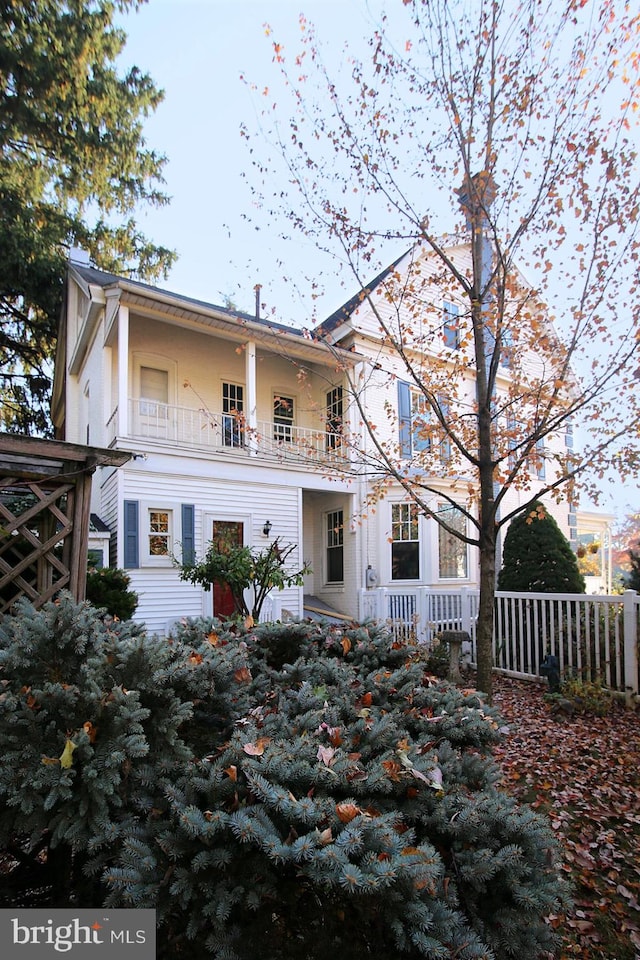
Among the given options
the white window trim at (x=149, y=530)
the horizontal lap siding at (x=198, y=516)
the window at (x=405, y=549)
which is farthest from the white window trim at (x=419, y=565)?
the white window trim at (x=149, y=530)

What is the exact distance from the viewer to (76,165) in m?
16.8

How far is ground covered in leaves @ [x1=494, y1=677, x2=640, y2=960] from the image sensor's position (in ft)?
→ 8.30

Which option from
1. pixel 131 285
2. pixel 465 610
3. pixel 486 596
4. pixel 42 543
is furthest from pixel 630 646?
pixel 131 285

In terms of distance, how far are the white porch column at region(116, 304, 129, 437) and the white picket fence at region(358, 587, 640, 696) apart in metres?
5.54

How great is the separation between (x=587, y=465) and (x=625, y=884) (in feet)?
10.6

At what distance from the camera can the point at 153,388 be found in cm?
1175

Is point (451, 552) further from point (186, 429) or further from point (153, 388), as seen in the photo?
point (153, 388)

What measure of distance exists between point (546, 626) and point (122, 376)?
8.07m

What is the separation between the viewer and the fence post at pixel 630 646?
5934mm

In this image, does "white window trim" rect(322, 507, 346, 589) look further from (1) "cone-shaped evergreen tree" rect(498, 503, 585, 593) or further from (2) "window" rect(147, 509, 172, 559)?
(1) "cone-shaped evergreen tree" rect(498, 503, 585, 593)

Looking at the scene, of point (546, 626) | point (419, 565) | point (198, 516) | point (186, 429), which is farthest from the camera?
point (419, 565)

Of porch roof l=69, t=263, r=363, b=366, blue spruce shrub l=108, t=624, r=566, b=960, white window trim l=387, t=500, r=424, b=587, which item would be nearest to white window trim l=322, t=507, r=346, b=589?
white window trim l=387, t=500, r=424, b=587

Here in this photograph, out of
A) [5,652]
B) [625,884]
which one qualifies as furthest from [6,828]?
[625,884]

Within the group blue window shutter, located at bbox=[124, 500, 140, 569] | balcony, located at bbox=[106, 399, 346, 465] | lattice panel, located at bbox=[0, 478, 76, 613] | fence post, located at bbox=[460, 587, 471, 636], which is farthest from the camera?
balcony, located at bbox=[106, 399, 346, 465]
